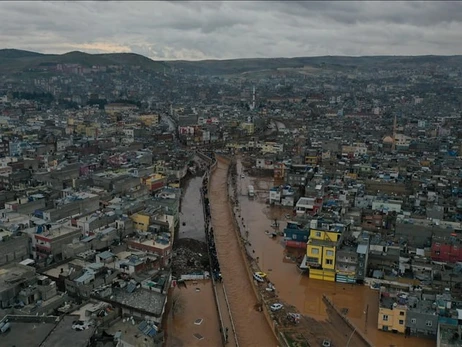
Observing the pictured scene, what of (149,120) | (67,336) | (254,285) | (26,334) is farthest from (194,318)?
(149,120)

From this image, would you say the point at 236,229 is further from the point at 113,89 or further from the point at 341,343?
the point at 113,89

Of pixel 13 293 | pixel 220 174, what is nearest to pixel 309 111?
pixel 220 174

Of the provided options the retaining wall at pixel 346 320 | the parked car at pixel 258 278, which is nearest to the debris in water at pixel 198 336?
the parked car at pixel 258 278

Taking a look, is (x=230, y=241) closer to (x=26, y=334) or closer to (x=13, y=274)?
(x=13, y=274)

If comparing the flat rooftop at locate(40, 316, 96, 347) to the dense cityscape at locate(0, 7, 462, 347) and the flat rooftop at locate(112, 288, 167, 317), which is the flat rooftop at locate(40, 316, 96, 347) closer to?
the dense cityscape at locate(0, 7, 462, 347)

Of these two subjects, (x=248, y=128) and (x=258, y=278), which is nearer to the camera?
(x=258, y=278)

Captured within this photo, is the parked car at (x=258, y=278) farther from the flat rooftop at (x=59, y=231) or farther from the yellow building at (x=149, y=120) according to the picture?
the yellow building at (x=149, y=120)
